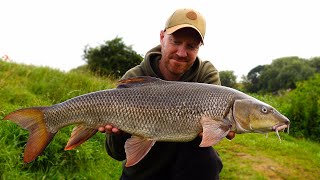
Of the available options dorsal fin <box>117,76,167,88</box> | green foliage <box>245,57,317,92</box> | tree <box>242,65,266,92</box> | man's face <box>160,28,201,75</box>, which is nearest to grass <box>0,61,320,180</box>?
dorsal fin <box>117,76,167,88</box>

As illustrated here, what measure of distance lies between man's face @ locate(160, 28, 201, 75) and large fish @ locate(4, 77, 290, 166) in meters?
0.40

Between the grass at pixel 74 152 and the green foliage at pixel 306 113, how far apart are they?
3.20ft

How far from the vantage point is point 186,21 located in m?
3.06

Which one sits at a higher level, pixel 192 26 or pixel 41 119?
pixel 192 26

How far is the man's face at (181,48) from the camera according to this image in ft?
9.93

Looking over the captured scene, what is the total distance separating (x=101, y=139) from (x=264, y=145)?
11.3 feet

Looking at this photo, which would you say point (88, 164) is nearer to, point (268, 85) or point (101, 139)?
point (101, 139)

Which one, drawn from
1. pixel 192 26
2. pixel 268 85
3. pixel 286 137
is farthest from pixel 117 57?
pixel 268 85

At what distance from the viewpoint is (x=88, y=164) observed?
427cm

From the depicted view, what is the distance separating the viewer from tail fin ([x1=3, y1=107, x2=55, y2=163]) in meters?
2.60

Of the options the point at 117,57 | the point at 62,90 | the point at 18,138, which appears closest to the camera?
the point at 18,138

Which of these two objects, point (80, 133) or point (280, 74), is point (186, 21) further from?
point (280, 74)

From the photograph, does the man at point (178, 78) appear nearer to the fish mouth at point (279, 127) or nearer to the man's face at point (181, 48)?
the man's face at point (181, 48)

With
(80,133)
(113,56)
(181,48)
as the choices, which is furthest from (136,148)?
(113,56)
